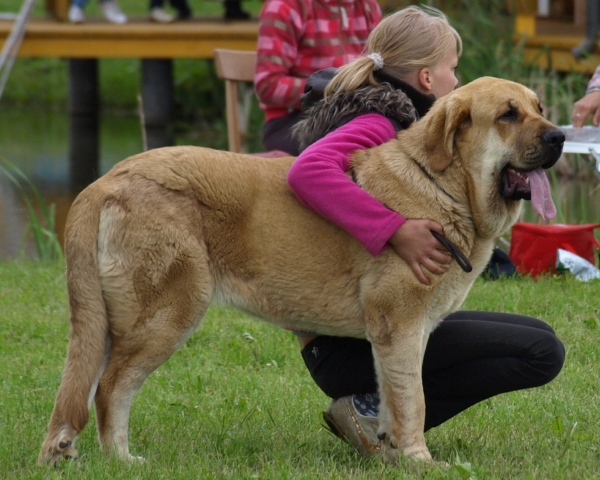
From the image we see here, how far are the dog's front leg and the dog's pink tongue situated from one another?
57 cm

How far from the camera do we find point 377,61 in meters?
3.78

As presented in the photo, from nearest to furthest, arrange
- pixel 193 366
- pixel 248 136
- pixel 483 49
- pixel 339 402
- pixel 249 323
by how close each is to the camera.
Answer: pixel 339 402 < pixel 193 366 < pixel 249 323 < pixel 483 49 < pixel 248 136

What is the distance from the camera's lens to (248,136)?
1128cm

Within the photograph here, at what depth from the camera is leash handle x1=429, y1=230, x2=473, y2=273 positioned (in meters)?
3.44

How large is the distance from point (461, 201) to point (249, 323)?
2.23 m

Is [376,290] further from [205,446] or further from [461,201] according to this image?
[205,446]

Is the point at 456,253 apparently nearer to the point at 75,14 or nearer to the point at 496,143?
the point at 496,143

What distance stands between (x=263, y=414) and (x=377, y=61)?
1562 mm

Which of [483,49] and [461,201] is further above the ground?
[461,201]

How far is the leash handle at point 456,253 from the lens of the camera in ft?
11.3

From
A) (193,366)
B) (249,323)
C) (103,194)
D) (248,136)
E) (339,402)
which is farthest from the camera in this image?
(248,136)

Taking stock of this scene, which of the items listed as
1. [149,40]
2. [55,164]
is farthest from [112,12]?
[55,164]

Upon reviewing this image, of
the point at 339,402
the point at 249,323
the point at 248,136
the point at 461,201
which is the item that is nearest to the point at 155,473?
the point at 339,402

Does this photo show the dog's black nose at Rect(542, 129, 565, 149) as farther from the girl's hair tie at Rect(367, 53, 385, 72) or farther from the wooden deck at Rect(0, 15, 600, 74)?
the wooden deck at Rect(0, 15, 600, 74)
